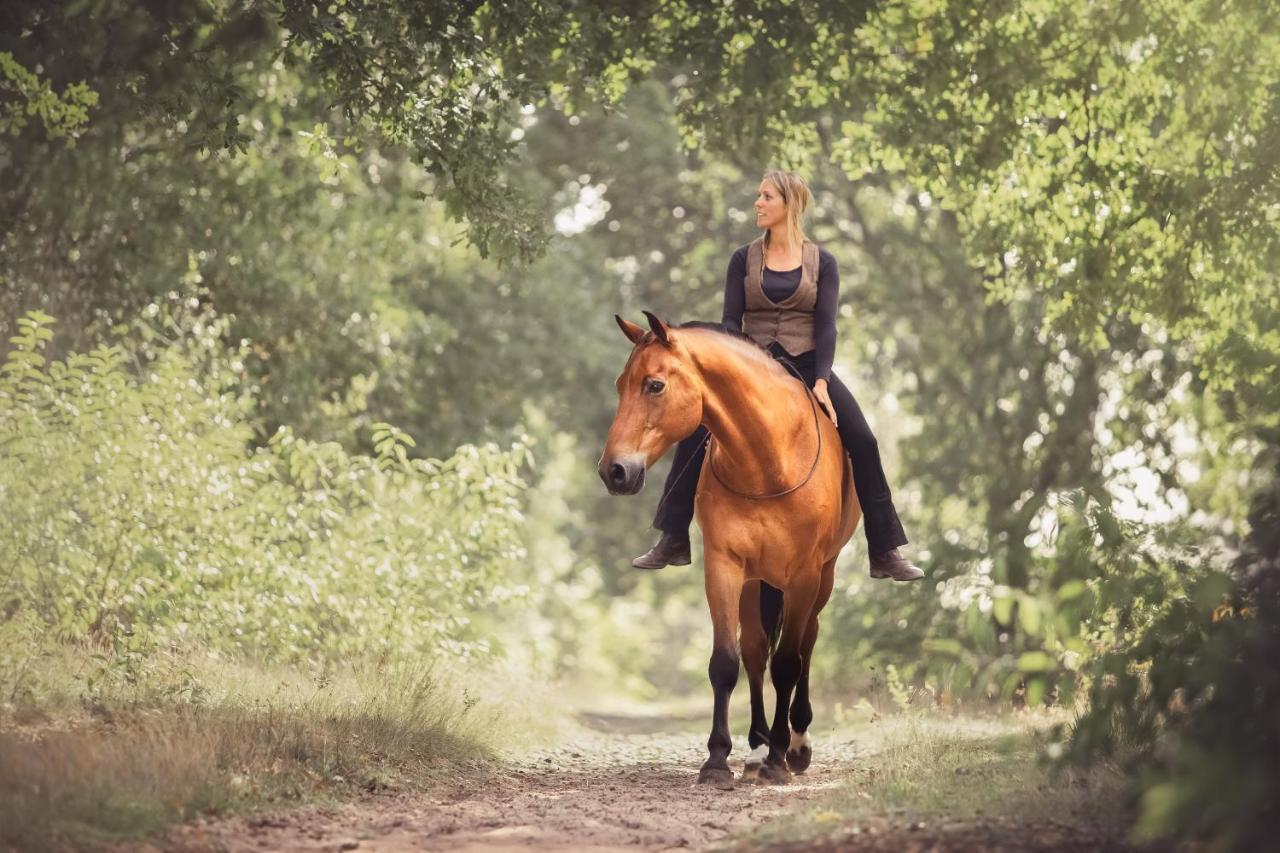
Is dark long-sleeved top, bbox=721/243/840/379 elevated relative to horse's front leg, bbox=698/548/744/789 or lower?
elevated

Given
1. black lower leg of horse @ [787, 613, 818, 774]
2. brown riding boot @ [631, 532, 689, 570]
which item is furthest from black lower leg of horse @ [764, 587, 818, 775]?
brown riding boot @ [631, 532, 689, 570]

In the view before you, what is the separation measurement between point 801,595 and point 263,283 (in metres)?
10.5

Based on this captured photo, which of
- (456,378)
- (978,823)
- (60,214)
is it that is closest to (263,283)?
(60,214)

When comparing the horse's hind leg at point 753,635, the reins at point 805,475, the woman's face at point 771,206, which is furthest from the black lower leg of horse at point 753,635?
the woman's face at point 771,206

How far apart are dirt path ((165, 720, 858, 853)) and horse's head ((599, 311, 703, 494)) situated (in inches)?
65.0

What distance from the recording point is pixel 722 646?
8117 millimetres

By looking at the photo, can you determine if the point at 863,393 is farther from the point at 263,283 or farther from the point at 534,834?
the point at 534,834

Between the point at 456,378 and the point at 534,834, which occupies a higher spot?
the point at 456,378

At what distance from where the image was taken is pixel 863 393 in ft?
87.7

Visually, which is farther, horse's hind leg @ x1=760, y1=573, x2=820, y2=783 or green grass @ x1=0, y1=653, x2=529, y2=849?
horse's hind leg @ x1=760, y1=573, x2=820, y2=783

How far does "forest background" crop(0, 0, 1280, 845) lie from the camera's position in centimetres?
651

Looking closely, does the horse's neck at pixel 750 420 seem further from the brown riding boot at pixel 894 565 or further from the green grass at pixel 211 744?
the green grass at pixel 211 744

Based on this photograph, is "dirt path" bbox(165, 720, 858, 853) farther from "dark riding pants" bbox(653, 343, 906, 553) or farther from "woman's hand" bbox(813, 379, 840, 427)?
"woman's hand" bbox(813, 379, 840, 427)

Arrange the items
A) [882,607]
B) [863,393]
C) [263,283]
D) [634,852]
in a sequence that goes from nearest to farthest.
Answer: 1. [634,852]
2. [263,283]
3. [882,607]
4. [863,393]
